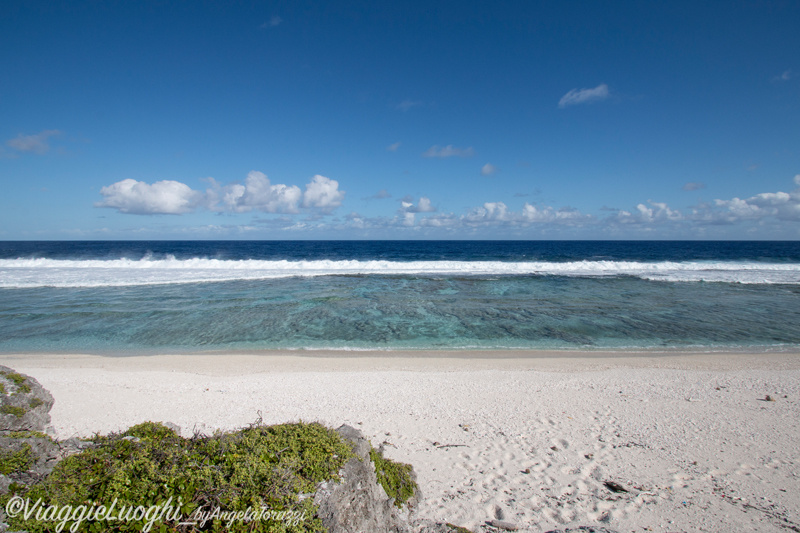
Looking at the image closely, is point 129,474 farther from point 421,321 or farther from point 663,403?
point 421,321

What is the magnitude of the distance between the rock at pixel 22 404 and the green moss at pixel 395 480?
552 centimetres

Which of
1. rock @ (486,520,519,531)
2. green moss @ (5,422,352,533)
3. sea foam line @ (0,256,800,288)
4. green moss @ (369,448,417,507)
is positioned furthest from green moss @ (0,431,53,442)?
sea foam line @ (0,256,800,288)

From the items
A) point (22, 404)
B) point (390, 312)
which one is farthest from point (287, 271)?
point (22, 404)

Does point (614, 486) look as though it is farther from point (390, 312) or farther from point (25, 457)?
point (390, 312)

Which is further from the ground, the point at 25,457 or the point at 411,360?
the point at 25,457

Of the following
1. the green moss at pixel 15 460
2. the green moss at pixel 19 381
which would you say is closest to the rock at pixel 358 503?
the green moss at pixel 15 460

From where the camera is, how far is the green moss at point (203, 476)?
2.61 m

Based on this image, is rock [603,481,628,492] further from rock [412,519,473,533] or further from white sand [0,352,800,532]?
rock [412,519,473,533]

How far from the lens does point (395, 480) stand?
399cm

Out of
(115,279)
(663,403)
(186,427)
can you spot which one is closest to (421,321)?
(663,403)

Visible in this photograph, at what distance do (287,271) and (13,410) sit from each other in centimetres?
3005

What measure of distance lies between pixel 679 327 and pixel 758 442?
10.1 m

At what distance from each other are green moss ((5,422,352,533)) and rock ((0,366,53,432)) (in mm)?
3157

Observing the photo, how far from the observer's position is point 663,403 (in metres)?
7.40
